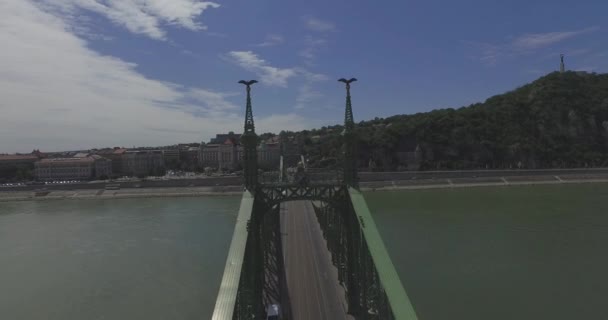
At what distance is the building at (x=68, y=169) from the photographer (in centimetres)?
10494

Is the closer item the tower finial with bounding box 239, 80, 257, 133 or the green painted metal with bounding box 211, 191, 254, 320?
the green painted metal with bounding box 211, 191, 254, 320

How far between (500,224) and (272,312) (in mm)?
30443

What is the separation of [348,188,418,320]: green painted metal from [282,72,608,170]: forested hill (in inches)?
3260

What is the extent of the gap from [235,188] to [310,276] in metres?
55.3

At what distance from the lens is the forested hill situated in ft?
330

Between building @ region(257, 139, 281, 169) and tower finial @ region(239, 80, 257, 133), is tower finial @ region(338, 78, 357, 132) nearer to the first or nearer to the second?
tower finial @ region(239, 80, 257, 133)

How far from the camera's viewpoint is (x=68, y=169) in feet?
347

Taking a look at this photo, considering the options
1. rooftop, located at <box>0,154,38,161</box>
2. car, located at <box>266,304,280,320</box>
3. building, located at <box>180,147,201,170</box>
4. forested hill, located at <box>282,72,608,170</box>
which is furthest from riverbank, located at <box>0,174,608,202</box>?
car, located at <box>266,304,280,320</box>

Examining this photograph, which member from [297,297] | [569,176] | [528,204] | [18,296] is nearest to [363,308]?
[297,297]

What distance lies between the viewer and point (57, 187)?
263 ft

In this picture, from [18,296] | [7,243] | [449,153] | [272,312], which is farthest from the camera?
[449,153]

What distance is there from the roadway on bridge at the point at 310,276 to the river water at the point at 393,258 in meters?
3.89

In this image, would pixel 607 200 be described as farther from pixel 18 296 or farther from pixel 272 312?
pixel 18 296

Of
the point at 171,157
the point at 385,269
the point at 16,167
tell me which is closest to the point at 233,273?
the point at 385,269
